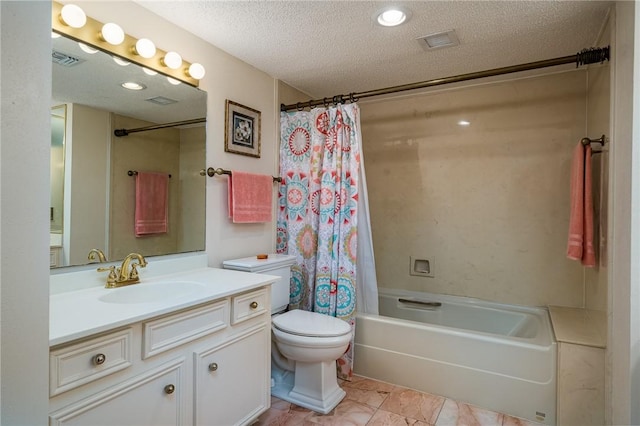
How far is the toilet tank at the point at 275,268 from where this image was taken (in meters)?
2.16

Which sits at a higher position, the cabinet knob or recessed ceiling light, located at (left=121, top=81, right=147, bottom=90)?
recessed ceiling light, located at (left=121, top=81, right=147, bottom=90)

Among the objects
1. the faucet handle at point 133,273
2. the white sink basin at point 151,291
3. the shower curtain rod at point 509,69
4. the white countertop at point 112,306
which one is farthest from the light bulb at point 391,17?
the faucet handle at point 133,273

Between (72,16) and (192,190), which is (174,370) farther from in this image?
(72,16)

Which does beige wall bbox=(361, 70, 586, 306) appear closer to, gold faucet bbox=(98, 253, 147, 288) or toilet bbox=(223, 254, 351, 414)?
toilet bbox=(223, 254, 351, 414)

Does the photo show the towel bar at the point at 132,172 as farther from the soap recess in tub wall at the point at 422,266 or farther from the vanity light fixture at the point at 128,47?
the soap recess in tub wall at the point at 422,266

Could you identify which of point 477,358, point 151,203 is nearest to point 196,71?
A: point 151,203

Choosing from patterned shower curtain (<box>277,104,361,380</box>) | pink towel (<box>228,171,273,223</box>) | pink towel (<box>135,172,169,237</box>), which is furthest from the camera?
patterned shower curtain (<box>277,104,361,380</box>)

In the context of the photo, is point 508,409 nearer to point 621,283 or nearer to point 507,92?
point 621,283

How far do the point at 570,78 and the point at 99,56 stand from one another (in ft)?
9.97

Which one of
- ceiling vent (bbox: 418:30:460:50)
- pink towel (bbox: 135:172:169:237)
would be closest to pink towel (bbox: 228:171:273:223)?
pink towel (bbox: 135:172:169:237)

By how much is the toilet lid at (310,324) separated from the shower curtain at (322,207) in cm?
22

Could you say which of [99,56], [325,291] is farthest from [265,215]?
[99,56]

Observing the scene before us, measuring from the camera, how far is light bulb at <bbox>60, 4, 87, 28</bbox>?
1.45 m

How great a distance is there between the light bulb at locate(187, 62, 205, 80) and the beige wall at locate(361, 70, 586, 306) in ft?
5.68
